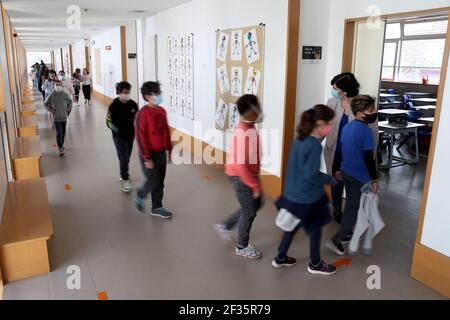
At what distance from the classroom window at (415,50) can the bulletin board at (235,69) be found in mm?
7635

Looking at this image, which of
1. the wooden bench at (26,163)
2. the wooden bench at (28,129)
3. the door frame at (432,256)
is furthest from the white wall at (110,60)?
the door frame at (432,256)

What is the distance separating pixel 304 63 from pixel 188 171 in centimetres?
270

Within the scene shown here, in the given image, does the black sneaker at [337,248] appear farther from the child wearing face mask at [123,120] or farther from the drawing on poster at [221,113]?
the drawing on poster at [221,113]

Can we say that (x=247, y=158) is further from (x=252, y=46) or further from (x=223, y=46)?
(x=223, y=46)

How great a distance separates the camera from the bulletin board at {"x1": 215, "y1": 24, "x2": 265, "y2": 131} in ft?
17.2

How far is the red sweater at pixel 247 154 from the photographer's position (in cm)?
317

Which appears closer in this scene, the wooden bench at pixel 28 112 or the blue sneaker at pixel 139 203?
the blue sneaker at pixel 139 203

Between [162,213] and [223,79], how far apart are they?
2.67 m

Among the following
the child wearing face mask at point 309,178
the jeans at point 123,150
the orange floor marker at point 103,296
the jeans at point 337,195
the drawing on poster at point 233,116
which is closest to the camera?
the child wearing face mask at point 309,178

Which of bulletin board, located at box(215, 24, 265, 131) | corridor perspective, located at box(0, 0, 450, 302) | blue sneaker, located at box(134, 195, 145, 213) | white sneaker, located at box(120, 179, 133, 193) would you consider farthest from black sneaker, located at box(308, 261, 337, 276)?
white sneaker, located at box(120, 179, 133, 193)

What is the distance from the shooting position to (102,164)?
264 inches

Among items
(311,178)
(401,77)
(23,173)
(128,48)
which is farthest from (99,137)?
(401,77)
